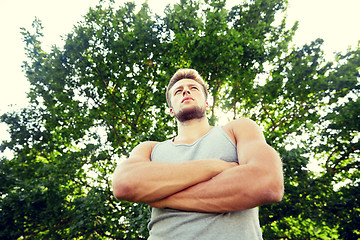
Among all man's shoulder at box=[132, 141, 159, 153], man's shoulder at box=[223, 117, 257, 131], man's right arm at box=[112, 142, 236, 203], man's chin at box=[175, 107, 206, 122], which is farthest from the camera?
man's chin at box=[175, 107, 206, 122]

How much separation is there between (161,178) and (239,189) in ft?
1.83

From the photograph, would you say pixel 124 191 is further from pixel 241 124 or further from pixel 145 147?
pixel 241 124

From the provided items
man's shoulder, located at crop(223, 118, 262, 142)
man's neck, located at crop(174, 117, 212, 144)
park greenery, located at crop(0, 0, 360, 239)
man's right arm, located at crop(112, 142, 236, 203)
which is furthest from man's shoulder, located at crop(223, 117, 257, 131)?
park greenery, located at crop(0, 0, 360, 239)

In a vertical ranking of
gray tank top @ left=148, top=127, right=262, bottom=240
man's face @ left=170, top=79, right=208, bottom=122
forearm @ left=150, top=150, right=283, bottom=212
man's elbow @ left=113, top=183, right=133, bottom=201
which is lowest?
gray tank top @ left=148, top=127, right=262, bottom=240

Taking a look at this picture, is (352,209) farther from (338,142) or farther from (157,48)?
(157,48)

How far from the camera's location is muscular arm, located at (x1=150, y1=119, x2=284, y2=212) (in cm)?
126

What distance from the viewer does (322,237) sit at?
7.91 metres

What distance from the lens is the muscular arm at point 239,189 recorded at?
1260 millimetres

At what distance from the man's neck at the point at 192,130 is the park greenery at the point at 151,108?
429 centimetres

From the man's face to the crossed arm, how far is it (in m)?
0.81

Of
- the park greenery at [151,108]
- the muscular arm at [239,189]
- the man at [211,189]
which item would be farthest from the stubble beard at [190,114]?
the park greenery at [151,108]

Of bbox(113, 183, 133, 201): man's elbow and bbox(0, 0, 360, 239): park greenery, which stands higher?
bbox(0, 0, 360, 239): park greenery

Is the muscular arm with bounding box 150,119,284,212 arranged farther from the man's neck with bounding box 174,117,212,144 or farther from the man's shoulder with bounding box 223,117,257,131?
the man's neck with bounding box 174,117,212,144

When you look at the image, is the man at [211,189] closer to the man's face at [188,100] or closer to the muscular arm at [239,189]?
the muscular arm at [239,189]
